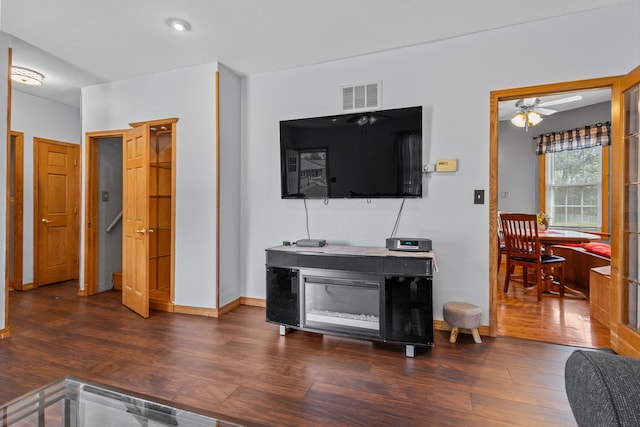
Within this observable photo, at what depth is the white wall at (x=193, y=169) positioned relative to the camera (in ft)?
10.8

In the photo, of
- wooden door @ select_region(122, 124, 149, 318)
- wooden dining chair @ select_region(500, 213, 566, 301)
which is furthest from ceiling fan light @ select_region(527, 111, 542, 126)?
wooden door @ select_region(122, 124, 149, 318)

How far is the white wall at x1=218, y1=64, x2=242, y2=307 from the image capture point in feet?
10.9

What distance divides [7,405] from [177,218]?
7.75 ft

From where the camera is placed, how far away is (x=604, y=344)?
8.29 feet

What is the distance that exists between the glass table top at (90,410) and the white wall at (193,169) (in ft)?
6.32

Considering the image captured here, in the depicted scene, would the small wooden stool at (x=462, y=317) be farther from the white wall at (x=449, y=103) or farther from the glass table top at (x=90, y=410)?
the glass table top at (x=90, y=410)

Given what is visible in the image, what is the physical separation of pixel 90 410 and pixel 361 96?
Answer: 9.88 feet

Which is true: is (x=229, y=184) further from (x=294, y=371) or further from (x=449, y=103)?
(x=449, y=103)

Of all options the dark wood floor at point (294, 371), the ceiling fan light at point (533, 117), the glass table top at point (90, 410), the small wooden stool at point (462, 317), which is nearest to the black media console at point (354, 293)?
the dark wood floor at point (294, 371)

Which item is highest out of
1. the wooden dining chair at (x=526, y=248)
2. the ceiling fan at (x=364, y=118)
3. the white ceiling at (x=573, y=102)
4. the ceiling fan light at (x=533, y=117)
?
the white ceiling at (x=573, y=102)

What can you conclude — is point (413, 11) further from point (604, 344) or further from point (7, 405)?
point (7, 405)

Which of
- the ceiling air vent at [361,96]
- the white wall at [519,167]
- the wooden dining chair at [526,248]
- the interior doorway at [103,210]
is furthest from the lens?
the white wall at [519,167]

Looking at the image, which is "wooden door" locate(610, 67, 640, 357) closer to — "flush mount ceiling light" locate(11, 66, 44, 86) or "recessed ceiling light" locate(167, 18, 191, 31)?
"recessed ceiling light" locate(167, 18, 191, 31)

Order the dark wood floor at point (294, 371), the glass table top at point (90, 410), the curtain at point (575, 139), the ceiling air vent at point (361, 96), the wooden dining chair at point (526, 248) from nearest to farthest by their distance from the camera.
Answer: the glass table top at point (90, 410)
the dark wood floor at point (294, 371)
the ceiling air vent at point (361, 96)
the wooden dining chair at point (526, 248)
the curtain at point (575, 139)
